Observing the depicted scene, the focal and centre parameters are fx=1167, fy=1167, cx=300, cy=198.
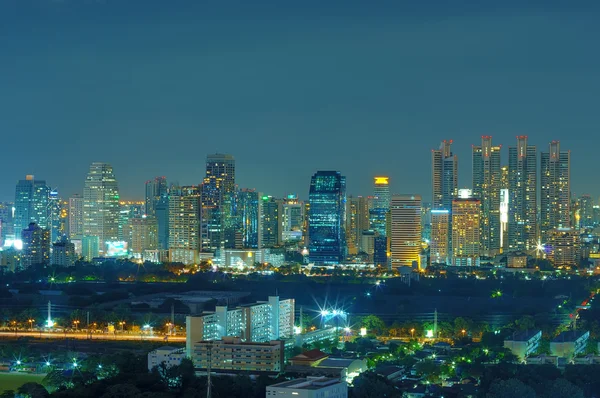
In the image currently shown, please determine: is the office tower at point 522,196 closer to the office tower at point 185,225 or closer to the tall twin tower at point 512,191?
the tall twin tower at point 512,191

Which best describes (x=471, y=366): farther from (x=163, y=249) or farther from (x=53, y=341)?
(x=163, y=249)

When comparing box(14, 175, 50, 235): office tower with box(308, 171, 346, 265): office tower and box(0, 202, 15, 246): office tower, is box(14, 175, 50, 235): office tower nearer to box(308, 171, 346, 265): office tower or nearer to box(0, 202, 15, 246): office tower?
box(0, 202, 15, 246): office tower

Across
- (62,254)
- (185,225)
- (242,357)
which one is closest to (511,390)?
(242,357)

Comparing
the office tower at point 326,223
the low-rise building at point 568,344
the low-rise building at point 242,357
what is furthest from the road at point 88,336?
the office tower at point 326,223

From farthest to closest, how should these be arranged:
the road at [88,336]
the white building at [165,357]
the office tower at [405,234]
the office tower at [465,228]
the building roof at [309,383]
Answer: the office tower at [465,228] → the office tower at [405,234] → the road at [88,336] → the white building at [165,357] → the building roof at [309,383]

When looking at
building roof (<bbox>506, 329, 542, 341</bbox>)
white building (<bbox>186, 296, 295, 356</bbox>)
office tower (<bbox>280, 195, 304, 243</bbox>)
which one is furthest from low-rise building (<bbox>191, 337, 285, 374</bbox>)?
office tower (<bbox>280, 195, 304, 243</bbox>)
